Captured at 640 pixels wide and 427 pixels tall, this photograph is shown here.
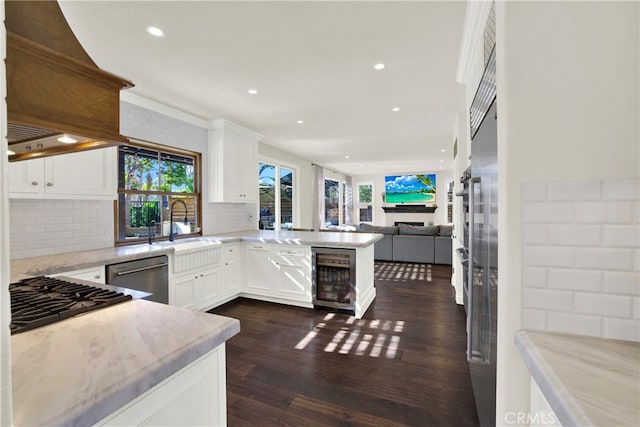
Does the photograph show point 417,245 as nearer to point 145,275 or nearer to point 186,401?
point 145,275

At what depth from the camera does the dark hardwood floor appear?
73.8 inches

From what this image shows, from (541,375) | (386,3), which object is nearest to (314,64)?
(386,3)

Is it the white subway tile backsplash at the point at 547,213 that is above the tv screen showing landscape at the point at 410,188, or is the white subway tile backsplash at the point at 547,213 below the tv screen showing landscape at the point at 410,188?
below

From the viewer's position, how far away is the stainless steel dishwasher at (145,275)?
2596 millimetres

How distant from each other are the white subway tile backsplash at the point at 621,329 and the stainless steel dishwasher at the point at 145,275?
288 centimetres

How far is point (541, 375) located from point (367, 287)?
320 cm

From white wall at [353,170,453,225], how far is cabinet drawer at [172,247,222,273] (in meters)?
8.62

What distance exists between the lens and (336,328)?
125 inches

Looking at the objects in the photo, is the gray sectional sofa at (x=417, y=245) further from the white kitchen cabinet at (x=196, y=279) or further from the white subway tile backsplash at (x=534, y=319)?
the white subway tile backsplash at (x=534, y=319)

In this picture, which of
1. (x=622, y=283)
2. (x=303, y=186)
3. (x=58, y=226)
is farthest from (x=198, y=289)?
(x=303, y=186)

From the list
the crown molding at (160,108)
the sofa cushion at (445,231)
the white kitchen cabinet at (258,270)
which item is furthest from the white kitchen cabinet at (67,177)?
the sofa cushion at (445,231)

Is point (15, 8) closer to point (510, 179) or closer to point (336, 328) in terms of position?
point (510, 179)

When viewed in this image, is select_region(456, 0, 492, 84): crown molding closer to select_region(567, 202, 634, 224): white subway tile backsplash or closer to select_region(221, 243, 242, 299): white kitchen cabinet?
select_region(567, 202, 634, 224): white subway tile backsplash

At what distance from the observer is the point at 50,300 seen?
1294 mm
